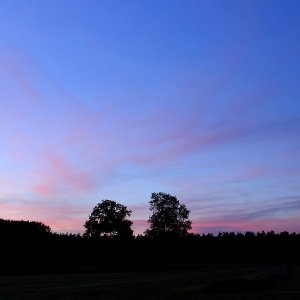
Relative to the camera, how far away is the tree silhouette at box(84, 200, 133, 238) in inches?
6093

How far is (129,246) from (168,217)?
101ft

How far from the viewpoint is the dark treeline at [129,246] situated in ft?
325

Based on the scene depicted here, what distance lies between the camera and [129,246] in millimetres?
120875

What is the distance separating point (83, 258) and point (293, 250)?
170ft

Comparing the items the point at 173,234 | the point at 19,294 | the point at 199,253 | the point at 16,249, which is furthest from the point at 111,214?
the point at 19,294

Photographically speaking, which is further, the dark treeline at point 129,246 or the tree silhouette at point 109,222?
the tree silhouette at point 109,222

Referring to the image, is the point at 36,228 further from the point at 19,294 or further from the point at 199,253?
the point at 19,294

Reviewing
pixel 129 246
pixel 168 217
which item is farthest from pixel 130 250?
pixel 168 217

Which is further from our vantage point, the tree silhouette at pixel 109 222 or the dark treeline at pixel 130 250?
the tree silhouette at pixel 109 222

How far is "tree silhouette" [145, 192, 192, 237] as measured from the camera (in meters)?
150

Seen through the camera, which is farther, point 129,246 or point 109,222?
point 109,222

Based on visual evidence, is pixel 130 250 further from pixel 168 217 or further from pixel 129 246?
pixel 168 217

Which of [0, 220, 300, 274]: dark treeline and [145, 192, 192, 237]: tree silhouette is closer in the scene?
[0, 220, 300, 274]: dark treeline

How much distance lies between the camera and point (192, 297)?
101 feet
